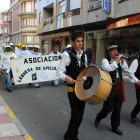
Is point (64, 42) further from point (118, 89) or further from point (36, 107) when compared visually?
point (118, 89)

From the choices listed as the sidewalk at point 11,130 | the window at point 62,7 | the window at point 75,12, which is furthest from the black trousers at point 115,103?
the window at point 62,7

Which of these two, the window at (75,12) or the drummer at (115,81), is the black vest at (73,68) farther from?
the window at (75,12)

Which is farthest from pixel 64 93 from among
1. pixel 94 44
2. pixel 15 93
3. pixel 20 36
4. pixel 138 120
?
pixel 20 36

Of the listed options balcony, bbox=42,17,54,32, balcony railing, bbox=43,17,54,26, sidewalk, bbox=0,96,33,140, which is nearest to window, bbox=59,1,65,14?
balcony, bbox=42,17,54,32

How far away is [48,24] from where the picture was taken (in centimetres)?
3017

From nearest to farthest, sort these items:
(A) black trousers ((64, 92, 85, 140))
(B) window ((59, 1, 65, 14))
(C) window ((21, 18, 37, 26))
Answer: (A) black trousers ((64, 92, 85, 140)) < (B) window ((59, 1, 65, 14)) < (C) window ((21, 18, 37, 26))

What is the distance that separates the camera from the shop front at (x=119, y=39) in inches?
676

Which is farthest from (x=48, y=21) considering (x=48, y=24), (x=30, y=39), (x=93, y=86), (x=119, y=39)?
(x=93, y=86)

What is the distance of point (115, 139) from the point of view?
4.30 m

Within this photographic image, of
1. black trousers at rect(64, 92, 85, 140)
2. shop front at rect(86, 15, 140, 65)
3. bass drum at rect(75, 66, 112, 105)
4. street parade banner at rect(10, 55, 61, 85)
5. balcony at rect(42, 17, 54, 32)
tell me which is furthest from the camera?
balcony at rect(42, 17, 54, 32)

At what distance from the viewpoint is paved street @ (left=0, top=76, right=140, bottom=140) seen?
14.9 ft

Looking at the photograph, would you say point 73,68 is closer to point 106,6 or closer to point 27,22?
point 106,6

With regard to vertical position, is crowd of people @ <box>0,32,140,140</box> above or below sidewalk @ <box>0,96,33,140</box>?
above

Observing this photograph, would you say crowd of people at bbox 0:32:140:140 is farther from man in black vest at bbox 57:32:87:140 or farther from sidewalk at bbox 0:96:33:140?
sidewalk at bbox 0:96:33:140
